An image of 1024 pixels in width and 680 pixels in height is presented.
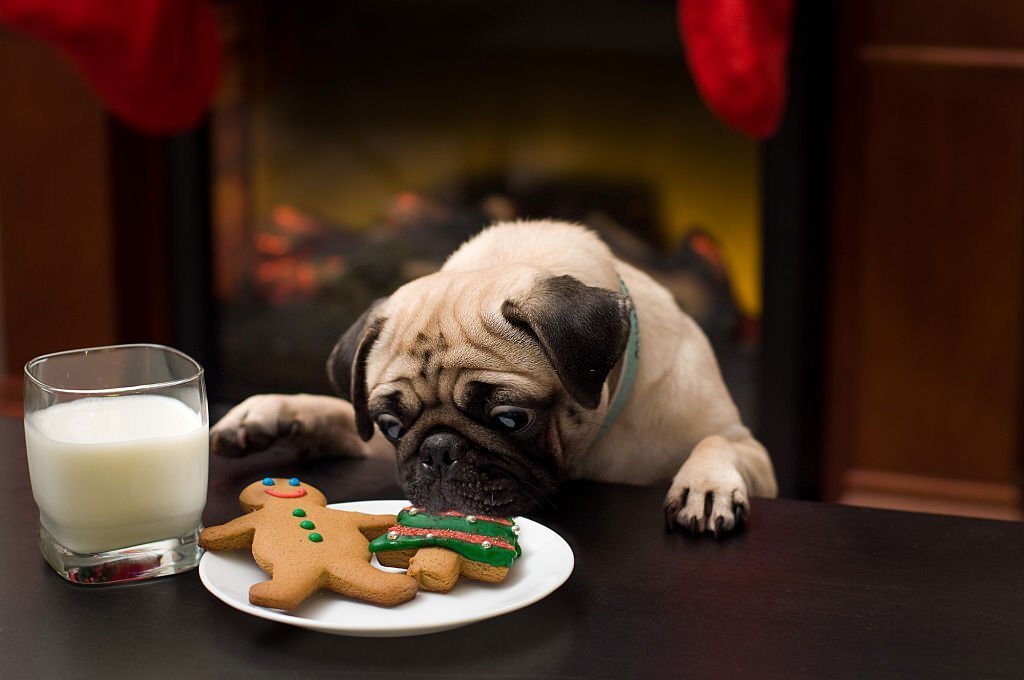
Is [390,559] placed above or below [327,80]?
below

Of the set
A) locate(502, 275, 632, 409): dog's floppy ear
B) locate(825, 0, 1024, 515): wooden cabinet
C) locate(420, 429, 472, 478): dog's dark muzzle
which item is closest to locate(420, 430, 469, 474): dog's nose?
locate(420, 429, 472, 478): dog's dark muzzle

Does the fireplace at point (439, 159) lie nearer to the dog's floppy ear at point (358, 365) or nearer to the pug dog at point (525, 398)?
the pug dog at point (525, 398)

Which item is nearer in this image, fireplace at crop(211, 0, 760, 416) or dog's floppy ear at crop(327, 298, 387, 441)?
dog's floppy ear at crop(327, 298, 387, 441)

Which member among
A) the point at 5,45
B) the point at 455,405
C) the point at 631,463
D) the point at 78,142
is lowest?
the point at 631,463

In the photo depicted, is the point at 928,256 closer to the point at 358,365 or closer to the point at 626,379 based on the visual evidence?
the point at 626,379

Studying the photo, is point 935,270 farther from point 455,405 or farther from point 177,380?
point 177,380

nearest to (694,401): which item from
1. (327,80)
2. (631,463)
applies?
(631,463)

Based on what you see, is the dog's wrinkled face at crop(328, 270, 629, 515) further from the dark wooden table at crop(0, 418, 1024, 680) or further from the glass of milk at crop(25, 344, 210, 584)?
the glass of milk at crop(25, 344, 210, 584)
